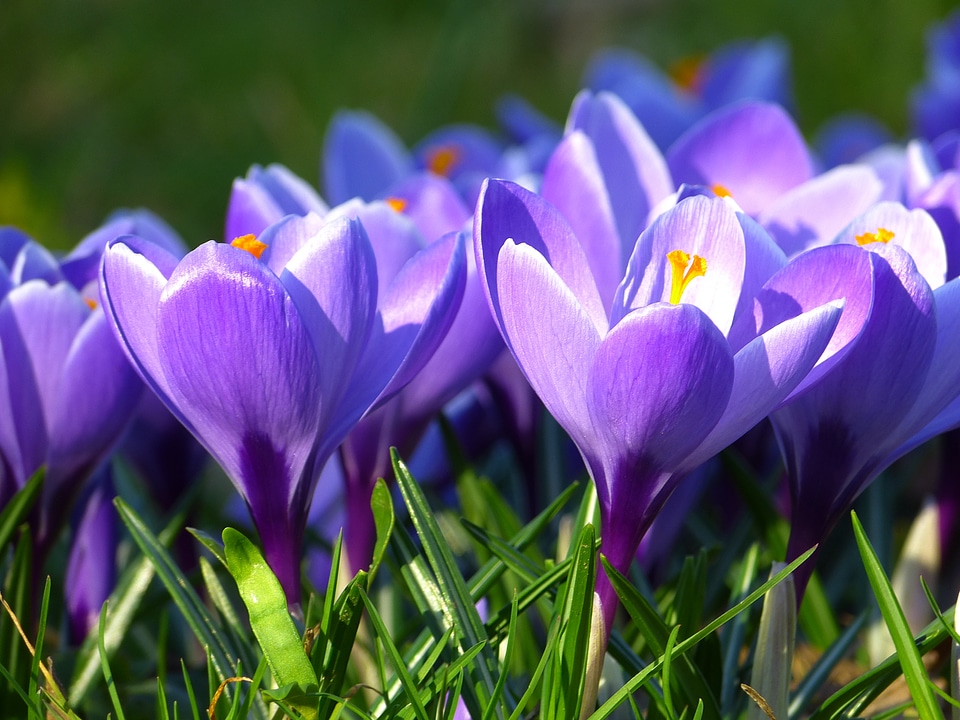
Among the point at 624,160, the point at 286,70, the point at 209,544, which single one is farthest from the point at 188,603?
the point at 286,70

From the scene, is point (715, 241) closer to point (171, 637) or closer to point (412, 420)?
point (412, 420)

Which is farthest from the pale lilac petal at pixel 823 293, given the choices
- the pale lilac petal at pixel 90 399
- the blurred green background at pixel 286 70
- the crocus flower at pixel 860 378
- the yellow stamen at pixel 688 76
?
the blurred green background at pixel 286 70

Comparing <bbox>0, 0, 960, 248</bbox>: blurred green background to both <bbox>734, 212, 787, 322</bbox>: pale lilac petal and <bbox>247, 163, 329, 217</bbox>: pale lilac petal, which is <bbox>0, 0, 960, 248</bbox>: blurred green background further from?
<bbox>734, 212, 787, 322</bbox>: pale lilac petal

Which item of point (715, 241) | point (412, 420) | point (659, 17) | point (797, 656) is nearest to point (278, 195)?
point (412, 420)

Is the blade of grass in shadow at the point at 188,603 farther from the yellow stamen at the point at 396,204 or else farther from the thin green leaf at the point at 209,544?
the yellow stamen at the point at 396,204

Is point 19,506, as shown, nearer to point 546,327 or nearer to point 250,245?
point 250,245
